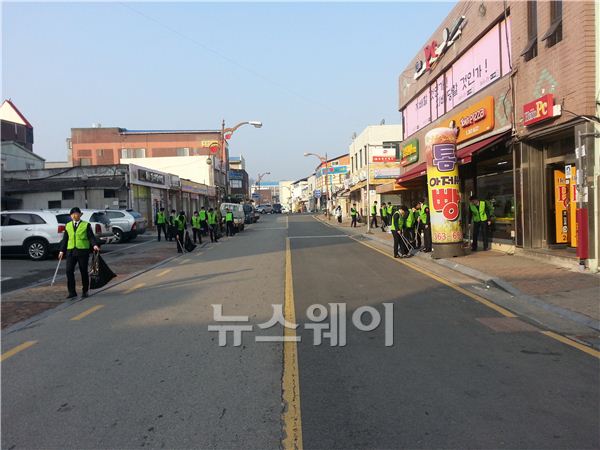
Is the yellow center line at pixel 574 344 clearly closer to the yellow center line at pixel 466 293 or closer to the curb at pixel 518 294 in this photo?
the curb at pixel 518 294

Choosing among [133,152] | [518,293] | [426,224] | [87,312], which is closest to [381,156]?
[426,224]

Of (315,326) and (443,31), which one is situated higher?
(443,31)

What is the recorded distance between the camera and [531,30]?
530 inches

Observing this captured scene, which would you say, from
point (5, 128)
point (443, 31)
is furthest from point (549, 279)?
point (5, 128)

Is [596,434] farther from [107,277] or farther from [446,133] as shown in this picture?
[446,133]

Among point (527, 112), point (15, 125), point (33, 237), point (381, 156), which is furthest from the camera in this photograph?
point (15, 125)

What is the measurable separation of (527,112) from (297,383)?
35.7ft

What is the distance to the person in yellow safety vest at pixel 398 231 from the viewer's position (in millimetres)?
15836

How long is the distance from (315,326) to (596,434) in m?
3.89

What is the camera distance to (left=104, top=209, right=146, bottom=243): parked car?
1001 inches

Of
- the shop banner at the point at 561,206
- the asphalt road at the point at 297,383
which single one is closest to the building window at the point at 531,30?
the shop banner at the point at 561,206

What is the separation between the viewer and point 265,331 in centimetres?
690

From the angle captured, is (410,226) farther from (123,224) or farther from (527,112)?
(123,224)

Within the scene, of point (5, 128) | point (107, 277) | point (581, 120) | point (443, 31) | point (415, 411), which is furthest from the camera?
point (5, 128)
